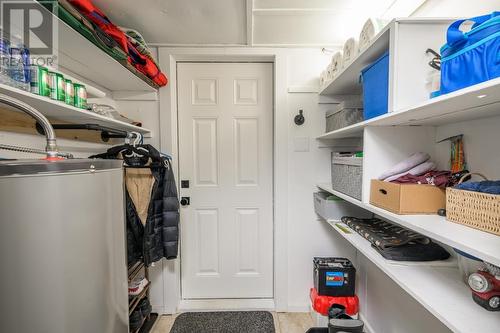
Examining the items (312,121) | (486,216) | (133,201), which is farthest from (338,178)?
(133,201)

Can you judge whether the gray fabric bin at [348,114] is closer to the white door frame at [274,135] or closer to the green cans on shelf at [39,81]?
the white door frame at [274,135]

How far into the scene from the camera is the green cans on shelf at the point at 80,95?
1114 mm

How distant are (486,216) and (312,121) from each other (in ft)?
4.55

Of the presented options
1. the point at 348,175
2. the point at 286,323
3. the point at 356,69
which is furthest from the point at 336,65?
the point at 286,323

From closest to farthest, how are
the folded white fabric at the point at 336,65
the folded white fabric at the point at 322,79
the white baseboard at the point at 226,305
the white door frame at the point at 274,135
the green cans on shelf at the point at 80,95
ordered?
1. the green cans on shelf at the point at 80,95
2. the folded white fabric at the point at 336,65
3. the folded white fabric at the point at 322,79
4. the white door frame at the point at 274,135
5. the white baseboard at the point at 226,305

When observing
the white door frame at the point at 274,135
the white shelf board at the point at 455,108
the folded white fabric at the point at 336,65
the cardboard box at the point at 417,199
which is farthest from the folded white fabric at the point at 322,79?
the cardboard box at the point at 417,199

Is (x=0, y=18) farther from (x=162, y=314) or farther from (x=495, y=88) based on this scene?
(x=162, y=314)

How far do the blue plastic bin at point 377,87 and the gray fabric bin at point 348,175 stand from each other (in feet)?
0.84

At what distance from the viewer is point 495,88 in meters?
0.54

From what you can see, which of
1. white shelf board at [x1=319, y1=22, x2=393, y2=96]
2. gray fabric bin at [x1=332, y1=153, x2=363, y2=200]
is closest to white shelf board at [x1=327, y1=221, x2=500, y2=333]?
gray fabric bin at [x1=332, y1=153, x2=363, y2=200]

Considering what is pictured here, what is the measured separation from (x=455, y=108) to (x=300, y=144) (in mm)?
1229

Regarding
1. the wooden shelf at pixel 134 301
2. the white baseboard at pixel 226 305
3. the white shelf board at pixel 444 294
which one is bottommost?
the white baseboard at pixel 226 305

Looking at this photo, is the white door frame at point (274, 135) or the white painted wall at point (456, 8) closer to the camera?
the white painted wall at point (456, 8)

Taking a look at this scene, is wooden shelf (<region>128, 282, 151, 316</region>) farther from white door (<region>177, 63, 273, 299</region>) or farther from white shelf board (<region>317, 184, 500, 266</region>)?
white shelf board (<region>317, 184, 500, 266</region>)
